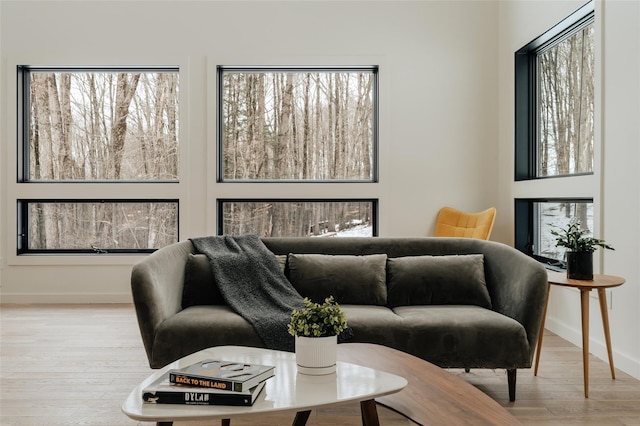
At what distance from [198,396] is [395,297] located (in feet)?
5.90

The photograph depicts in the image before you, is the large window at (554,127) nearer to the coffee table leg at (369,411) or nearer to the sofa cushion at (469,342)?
the sofa cushion at (469,342)

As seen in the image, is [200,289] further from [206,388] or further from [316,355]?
[206,388]

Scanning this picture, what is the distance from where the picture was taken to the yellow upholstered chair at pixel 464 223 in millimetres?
4531

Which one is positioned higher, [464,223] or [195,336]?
[464,223]

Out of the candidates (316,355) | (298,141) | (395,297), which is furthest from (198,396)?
(298,141)

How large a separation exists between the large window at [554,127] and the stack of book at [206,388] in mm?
2953

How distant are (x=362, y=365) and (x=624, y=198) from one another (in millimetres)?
2116

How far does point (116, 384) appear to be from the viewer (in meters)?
2.98

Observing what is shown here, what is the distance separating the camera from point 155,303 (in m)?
2.66

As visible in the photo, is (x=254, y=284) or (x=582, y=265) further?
(x=254, y=284)

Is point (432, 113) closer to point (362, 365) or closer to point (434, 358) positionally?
point (434, 358)

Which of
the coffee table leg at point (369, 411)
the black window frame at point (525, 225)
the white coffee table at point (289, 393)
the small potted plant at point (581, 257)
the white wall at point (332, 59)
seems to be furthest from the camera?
the white wall at point (332, 59)

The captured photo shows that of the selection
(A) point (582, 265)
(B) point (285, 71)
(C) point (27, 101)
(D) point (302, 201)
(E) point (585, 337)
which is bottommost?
(E) point (585, 337)

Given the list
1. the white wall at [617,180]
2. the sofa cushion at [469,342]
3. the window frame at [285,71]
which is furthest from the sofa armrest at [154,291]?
the window frame at [285,71]
